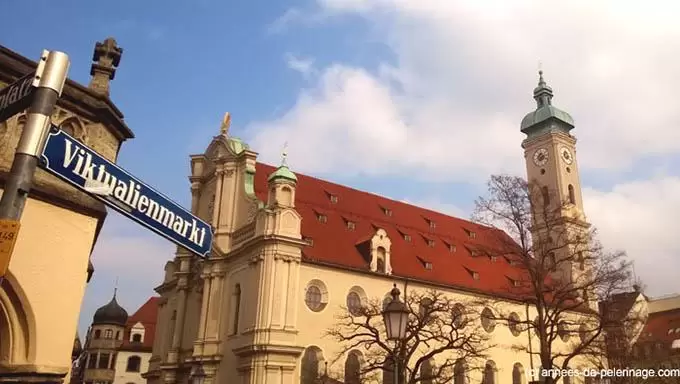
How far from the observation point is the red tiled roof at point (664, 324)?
177 ft

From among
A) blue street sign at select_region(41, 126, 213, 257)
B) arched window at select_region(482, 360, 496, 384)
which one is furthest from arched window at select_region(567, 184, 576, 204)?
blue street sign at select_region(41, 126, 213, 257)

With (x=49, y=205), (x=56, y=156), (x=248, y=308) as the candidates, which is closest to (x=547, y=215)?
Answer: (x=248, y=308)

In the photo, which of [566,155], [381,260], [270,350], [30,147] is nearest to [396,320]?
[30,147]

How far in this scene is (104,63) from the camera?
9906 mm

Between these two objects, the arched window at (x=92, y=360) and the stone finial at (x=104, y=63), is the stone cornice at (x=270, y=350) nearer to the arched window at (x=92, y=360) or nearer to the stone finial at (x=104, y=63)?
the stone finial at (x=104, y=63)

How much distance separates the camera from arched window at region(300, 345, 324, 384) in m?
31.2

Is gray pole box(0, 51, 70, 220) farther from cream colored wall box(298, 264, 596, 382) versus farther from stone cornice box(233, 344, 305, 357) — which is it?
cream colored wall box(298, 264, 596, 382)

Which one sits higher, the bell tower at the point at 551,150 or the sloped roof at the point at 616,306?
the bell tower at the point at 551,150

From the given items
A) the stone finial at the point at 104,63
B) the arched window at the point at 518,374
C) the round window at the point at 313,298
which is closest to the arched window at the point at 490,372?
the arched window at the point at 518,374

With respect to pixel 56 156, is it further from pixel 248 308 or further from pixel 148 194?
pixel 248 308

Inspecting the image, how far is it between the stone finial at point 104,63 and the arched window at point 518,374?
36.8 m

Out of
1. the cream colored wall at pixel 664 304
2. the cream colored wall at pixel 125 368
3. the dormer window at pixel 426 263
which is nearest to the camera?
the dormer window at pixel 426 263

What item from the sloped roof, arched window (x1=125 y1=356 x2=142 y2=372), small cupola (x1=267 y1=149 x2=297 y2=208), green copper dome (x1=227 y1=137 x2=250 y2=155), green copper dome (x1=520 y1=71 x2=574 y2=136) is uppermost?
green copper dome (x1=520 y1=71 x2=574 y2=136)

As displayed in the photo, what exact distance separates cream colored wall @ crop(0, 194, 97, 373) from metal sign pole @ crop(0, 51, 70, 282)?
431cm
